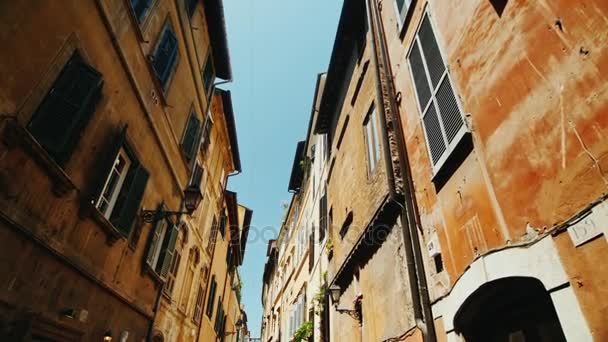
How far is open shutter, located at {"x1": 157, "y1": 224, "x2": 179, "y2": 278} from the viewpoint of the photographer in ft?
27.9

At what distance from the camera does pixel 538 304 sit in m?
2.89

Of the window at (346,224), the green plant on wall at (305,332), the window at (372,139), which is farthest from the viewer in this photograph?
the green plant on wall at (305,332)

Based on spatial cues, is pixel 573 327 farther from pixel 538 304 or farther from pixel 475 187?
pixel 475 187

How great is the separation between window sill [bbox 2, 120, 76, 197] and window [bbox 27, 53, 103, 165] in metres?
0.14

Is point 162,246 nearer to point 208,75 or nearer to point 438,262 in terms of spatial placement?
point 208,75

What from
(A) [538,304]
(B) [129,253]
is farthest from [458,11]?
(B) [129,253]

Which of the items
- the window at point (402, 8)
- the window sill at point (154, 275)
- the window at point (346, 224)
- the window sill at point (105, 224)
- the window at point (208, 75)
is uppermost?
the window at point (208, 75)

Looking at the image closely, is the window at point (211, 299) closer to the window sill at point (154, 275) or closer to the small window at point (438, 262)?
the window sill at point (154, 275)

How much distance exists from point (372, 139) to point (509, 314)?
16.5 ft

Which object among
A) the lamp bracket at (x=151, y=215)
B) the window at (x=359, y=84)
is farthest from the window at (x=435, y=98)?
the lamp bracket at (x=151, y=215)

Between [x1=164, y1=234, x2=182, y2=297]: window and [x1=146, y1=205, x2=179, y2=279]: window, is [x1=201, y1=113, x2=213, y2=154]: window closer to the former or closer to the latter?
[x1=164, y1=234, x2=182, y2=297]: window

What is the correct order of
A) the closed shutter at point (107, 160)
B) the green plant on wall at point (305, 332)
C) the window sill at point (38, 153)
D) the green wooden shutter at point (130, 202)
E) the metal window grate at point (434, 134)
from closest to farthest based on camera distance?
the window sill at point (38, 153)
the metal window grate at point (434, 134)
the closed shutter at point (107, 160)
the green wooden shutter at point (130, 202)
the green plant on wall at point (305, 332)

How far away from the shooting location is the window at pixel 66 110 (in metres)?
3.99

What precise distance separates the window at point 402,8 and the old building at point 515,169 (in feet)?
3.92
